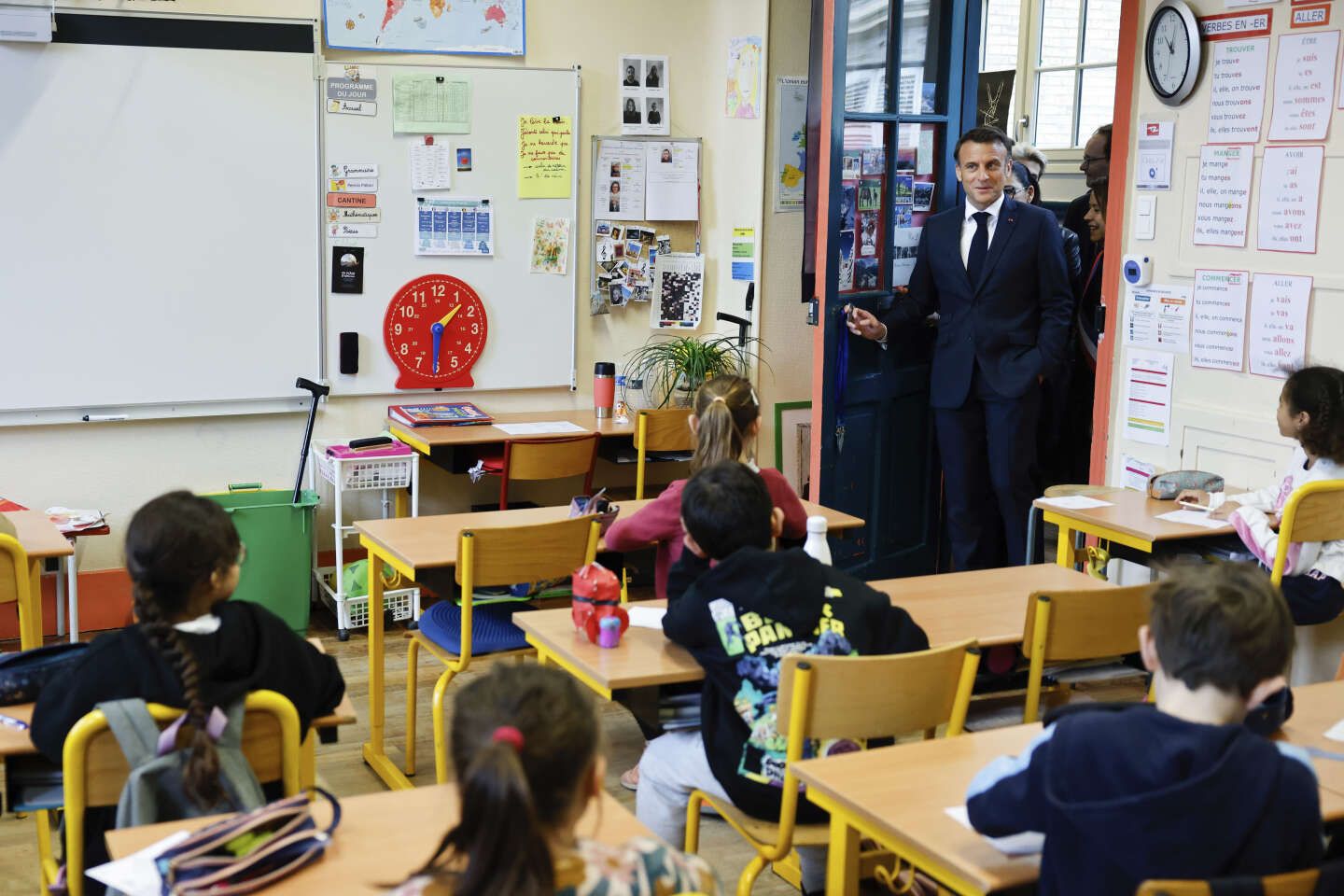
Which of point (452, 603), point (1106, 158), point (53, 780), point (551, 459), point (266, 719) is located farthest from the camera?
point (1106, 158)

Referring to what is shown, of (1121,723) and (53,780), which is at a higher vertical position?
(1121,723)

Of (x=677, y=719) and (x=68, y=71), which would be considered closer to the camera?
(x=677, y=719)

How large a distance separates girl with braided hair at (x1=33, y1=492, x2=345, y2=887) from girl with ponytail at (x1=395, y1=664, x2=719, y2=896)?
0.76 metres

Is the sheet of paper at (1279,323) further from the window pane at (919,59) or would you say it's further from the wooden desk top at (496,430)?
the wooden desk top at (496,430)

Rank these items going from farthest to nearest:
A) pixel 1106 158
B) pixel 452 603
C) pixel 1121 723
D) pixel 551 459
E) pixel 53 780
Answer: pixel 1106 158, pixel 551 459, pixel 452 603, pixel 53 780, pixel 1121 723

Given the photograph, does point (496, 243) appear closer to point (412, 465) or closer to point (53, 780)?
point (412, 465)

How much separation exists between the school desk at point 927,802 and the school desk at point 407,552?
1.49 m

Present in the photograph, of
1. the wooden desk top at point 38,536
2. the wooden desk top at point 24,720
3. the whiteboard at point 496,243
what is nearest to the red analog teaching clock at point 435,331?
the whiteboard at point 496,243

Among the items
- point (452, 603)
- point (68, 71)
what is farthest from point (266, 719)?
point (68, 71)

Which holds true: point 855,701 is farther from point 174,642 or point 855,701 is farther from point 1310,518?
point 1310,518

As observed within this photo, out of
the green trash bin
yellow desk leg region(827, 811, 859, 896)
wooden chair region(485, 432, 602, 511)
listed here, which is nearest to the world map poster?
wooden chair region(485, 432, 602, 511)

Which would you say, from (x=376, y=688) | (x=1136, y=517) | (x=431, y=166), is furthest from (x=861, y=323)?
(x=376, y=688)

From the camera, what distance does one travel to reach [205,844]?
1734 millimetres

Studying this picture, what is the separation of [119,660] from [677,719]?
1115 millimetres
